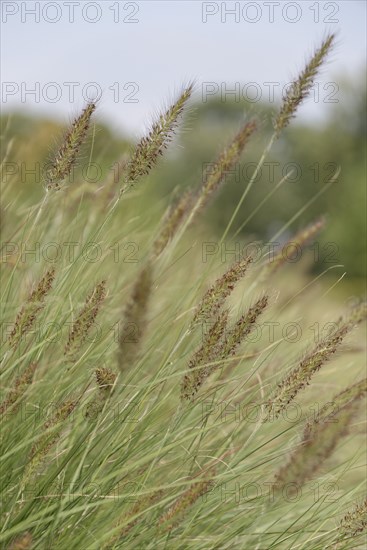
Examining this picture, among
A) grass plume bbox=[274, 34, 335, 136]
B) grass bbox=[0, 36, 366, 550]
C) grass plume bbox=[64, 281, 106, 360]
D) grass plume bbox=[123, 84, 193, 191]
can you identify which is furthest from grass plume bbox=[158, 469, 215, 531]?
grass plume bbox=[274, 34, 335, 136]

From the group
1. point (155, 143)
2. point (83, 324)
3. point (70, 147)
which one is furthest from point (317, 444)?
point (70, 147)

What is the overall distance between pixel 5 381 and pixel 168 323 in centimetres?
70

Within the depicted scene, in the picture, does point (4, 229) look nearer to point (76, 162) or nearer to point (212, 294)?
point (76, 162)

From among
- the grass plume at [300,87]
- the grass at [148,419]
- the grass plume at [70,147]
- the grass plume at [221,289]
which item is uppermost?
the grass plume at [300,87]

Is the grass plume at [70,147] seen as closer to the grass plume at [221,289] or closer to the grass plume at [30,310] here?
the grass plume at [30,310]

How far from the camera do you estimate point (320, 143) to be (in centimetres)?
3578

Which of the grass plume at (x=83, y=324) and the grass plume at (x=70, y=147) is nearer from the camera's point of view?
the grass plume at (x=83, y=324)

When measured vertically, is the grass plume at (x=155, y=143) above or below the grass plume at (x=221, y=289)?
above

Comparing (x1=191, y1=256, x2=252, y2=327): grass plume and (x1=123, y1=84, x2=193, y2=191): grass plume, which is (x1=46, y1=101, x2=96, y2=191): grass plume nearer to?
(x1=123, y1=84, x2=193, y2=191): grass plume

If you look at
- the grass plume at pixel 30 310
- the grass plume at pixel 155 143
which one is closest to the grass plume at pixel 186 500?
the grass plume at pixel 30 310

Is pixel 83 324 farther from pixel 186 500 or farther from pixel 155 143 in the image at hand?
pixel 155 143

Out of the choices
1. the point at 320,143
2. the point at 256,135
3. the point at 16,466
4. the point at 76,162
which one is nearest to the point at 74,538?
the point at 16,466

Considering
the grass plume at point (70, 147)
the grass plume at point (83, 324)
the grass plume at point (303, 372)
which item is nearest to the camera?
the grass plume at point (83, 324)

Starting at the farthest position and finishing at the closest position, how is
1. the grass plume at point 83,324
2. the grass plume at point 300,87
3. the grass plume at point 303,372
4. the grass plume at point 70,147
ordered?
the grass plume at point 300,87 → the grass plume at point 70,147 → the grass plume at point 303,372 → the grass plume at point 83,324
